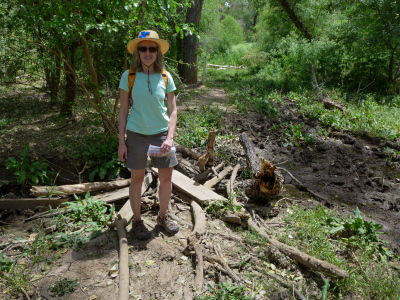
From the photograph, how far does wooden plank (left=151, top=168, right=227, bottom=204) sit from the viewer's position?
4.45 m

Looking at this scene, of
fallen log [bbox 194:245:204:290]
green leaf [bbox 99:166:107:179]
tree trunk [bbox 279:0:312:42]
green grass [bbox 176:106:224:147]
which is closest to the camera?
fallen log [bbox 194:245:204:290]

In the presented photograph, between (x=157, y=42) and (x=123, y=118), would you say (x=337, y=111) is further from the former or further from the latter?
(x=123, y=118)

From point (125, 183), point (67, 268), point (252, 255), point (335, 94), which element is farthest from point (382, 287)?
point (335, 94)

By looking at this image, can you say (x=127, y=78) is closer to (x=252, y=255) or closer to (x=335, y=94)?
(x=252, y=255)

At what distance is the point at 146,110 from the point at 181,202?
2030 millimetres

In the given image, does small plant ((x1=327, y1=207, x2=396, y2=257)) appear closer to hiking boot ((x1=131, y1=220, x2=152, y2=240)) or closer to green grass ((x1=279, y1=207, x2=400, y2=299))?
green grass ((x1=279, y1=207, x2=400, y2=299))

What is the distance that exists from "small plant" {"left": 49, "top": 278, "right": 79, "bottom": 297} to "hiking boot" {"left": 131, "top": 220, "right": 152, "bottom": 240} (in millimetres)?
831

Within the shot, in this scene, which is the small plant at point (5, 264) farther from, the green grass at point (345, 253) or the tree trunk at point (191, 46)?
the tree trunk at point (191, 46)

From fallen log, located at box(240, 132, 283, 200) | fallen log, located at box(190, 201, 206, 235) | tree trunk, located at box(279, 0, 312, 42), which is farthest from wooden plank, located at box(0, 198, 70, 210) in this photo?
tree trunk, located at box(279, 0, 312, 42)

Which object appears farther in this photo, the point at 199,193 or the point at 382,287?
the point at 199,193

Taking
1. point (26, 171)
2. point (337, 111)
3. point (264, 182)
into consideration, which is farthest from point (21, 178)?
point (337, 111)

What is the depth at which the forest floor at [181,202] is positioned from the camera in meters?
2.88

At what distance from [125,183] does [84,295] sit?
7.32 feet

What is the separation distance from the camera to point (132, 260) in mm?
3141
